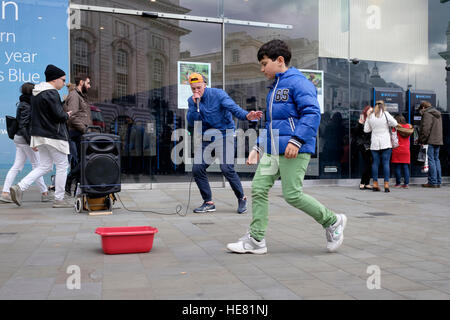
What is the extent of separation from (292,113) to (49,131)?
4116 millimetres

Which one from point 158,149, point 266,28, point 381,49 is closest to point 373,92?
point 381,49

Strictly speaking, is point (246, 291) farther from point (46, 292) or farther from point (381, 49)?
point (381, 49)

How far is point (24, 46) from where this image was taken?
31.7 feet

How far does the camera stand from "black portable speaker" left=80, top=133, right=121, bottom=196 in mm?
6668

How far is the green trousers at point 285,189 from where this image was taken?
4.35m

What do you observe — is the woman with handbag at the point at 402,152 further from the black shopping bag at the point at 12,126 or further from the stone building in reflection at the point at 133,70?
the black shopping bag at the point at 12,126

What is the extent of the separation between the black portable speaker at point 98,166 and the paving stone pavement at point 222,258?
39 cm

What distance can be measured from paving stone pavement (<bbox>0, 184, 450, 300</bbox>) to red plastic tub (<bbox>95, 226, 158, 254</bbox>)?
0.08 m

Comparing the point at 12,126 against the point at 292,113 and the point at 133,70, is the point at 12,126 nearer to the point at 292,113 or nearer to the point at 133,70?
the point at 133,70

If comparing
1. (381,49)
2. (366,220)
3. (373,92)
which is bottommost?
(366,220)

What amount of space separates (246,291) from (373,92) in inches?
384

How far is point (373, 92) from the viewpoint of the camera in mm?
12070
